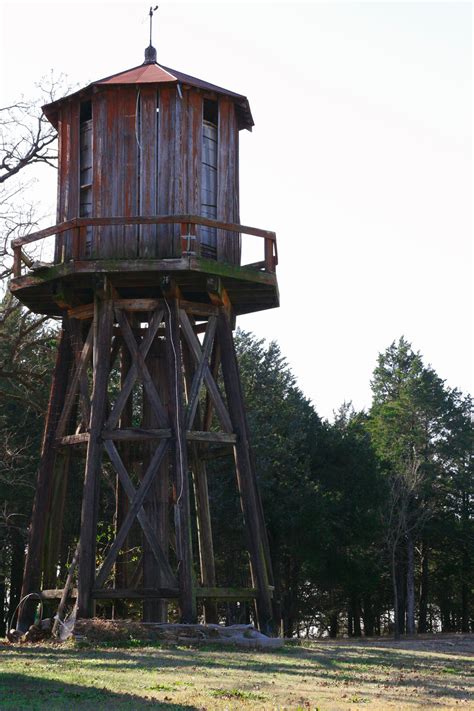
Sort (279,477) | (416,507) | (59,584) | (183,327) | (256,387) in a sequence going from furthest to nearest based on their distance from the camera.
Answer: (416,507), (256,387), (279,477), (59,584), (183,327)

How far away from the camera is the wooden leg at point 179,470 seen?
71.1 feet

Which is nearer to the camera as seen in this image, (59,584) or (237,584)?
(59,584)

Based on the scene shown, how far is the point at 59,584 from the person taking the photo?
27891 millimetres

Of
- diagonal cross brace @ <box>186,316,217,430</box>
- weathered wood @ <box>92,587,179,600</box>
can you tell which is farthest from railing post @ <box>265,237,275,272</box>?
weathered wood @ <box>92,587,179,600</box>

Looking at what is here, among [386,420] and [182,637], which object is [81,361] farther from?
[386,420]

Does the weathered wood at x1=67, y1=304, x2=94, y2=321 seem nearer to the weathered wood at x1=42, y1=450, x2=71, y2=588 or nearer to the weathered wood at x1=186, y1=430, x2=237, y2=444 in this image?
the weathered wood at x1=42, y1=450, x2=71, y2=588

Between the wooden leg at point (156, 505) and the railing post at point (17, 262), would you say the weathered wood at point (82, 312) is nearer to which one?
the railing post at point (17, 262)

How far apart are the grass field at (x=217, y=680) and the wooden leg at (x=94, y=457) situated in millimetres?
1842

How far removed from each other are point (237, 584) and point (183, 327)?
29.7 metres

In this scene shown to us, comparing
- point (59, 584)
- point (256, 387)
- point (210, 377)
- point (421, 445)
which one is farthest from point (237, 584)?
point (210, 377)

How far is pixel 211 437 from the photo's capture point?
23266 mm

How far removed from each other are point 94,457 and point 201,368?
301cm

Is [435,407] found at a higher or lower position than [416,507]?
higher

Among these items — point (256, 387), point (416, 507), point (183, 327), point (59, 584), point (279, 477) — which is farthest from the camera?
point (416, 507)
